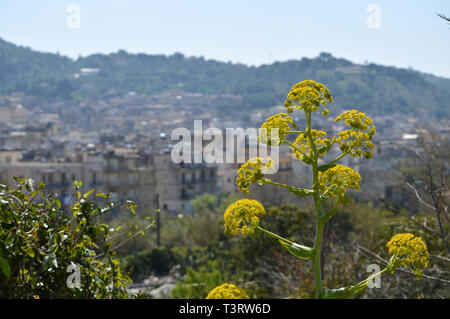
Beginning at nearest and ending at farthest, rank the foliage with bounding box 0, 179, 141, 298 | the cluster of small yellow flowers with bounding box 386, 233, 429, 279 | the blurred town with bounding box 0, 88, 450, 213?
the cluster of small yellow flowers with bounding box 386, 233, 429, 279 → the foliage with bounding box 0, 179, 141, 298 → the blurred town with bounding box 0, 88, 450, 213

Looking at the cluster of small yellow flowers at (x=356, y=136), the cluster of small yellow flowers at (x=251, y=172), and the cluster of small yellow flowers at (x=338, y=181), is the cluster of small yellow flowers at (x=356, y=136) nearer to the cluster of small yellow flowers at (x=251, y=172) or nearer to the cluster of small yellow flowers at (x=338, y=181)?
the cluster of small yellow flowers at (x=338, y=181)

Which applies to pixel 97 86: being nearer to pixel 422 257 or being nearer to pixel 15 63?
pixel 15 63

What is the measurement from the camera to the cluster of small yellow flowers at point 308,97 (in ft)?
6.02

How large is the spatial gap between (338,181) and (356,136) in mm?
154

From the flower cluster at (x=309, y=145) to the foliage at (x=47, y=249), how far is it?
0.97 meters

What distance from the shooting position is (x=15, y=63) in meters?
175

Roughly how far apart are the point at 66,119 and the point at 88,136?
4790cm

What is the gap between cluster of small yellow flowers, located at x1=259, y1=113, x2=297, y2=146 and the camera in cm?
181

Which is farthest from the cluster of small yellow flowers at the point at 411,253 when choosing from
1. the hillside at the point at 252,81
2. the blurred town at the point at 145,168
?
the hillside at the point at 252,81

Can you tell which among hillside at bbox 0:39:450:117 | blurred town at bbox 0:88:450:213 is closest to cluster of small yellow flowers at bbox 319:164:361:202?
blurred town at bbox 0:88:450:213

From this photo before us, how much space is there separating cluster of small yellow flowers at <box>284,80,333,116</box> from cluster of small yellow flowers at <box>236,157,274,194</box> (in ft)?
→ 0.64

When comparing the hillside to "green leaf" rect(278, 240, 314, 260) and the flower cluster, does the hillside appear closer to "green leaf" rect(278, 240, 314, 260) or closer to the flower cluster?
the flower cluster

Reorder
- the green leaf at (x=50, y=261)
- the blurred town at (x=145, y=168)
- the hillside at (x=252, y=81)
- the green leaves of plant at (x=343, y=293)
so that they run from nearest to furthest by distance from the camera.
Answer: the green leaves of plant at (x=343, y=293) < the green leaf at (x=50, y=261) < the blurred town at (x=145, y=168) < the hillside at (x=252, y=81)

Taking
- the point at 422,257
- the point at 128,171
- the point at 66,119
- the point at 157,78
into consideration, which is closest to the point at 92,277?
the point at 422,257
